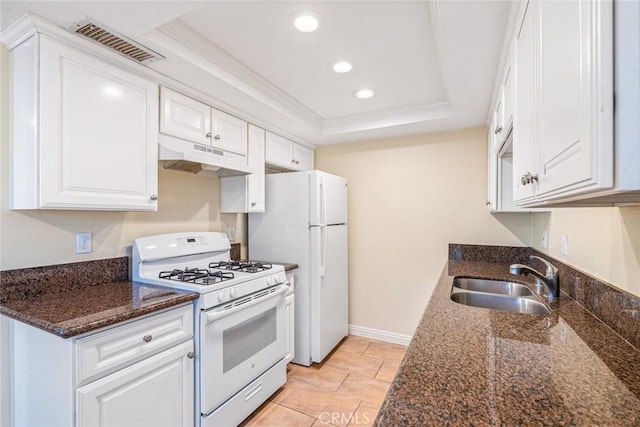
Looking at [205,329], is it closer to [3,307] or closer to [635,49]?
[3,307]

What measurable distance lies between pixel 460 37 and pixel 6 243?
237 cm

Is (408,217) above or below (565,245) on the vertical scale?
above

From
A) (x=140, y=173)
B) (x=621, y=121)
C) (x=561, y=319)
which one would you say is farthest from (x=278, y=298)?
(x=621, y=121)

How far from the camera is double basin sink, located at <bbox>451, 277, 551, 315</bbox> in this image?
1.53 meters

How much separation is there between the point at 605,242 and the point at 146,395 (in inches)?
81.1

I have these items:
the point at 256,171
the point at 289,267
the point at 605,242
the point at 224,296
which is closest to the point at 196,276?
the point at 224,296

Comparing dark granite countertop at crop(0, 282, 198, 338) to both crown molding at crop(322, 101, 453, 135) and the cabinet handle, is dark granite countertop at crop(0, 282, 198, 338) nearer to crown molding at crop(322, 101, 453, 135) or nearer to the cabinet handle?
the cabinet handle

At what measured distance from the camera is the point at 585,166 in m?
0.55

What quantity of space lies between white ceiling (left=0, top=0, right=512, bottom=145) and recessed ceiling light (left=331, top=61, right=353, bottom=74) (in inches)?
2.0

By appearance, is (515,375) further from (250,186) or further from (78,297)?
(250,186)

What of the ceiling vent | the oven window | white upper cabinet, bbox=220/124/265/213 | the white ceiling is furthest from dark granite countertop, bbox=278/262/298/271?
the ceiling vent

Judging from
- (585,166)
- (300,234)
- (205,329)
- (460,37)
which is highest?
(460,37)

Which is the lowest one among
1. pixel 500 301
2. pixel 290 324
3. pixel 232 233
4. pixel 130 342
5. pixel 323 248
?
pixel 290 324

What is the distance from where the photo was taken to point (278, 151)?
9.61 feet
